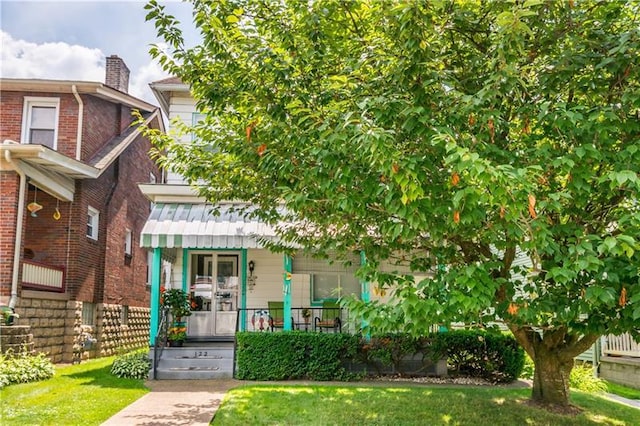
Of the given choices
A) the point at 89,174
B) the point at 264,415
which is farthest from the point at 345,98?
the point at 89,174

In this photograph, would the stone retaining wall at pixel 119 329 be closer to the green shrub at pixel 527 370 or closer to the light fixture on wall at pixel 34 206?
the light fixture on wall at pixel 34 206

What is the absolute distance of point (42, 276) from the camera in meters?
13.1

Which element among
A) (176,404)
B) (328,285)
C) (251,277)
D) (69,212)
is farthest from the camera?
(328,285)

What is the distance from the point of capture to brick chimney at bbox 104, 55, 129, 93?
63.7 feet

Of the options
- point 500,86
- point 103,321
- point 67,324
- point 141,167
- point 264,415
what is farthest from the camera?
point 141,167

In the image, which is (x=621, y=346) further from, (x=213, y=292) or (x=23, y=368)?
(x=23, y=368)

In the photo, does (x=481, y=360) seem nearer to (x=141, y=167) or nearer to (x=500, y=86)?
(x=500, y=86)

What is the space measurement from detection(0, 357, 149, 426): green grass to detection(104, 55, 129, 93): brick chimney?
11297 mm

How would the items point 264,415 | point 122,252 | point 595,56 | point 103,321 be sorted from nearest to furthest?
point 595,56, point 264,415, point 103,321, point 122,252

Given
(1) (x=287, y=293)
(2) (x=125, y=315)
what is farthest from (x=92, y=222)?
(1) (x=287, y=293)

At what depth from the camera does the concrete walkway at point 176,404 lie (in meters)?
7.93

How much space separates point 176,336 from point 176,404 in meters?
3.95

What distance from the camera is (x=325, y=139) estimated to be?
562 centimetres

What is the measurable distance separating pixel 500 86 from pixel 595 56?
1.42 meters
